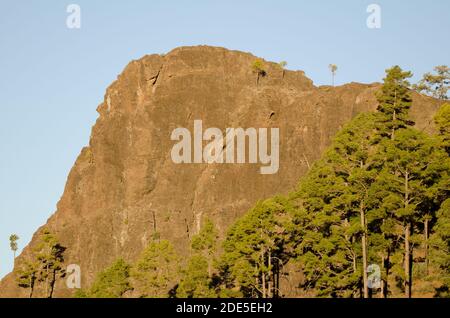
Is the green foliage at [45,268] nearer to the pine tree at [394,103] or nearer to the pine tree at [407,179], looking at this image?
the pine tree at [394,103]

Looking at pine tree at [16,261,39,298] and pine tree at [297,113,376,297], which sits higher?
pine tree at [297,113,376,297]

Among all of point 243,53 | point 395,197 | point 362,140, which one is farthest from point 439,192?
point 243,53

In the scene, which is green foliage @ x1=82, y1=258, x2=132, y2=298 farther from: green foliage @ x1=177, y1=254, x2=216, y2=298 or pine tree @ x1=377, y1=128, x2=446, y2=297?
pine tree @ x1=377, y1=128, x2=446, y2=297

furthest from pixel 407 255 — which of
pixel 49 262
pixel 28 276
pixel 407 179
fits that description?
pixel 49 262

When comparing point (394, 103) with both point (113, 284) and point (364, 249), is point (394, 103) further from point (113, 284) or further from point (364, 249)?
point (113, 284)

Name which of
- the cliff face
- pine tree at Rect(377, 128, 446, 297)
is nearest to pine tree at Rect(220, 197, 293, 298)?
pine tree at Rect(377, 128, 446, 297)

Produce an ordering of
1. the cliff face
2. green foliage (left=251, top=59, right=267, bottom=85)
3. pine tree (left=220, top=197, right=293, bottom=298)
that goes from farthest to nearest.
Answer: green foliage (left=251, top=59, right=267, bottom=85), the cliff face, pine tree (left=220, top=197, right=293, bottom=298)

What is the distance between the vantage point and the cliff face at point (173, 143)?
121m

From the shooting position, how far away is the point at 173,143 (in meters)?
135

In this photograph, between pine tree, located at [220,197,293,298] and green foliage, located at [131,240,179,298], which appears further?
green foliage, located at [131,240,179,298]

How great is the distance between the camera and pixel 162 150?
438 ft

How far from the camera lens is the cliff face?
398 feet

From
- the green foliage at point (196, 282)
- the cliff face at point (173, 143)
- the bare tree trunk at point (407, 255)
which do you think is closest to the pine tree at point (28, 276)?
the cliff face at point (173, 143)
